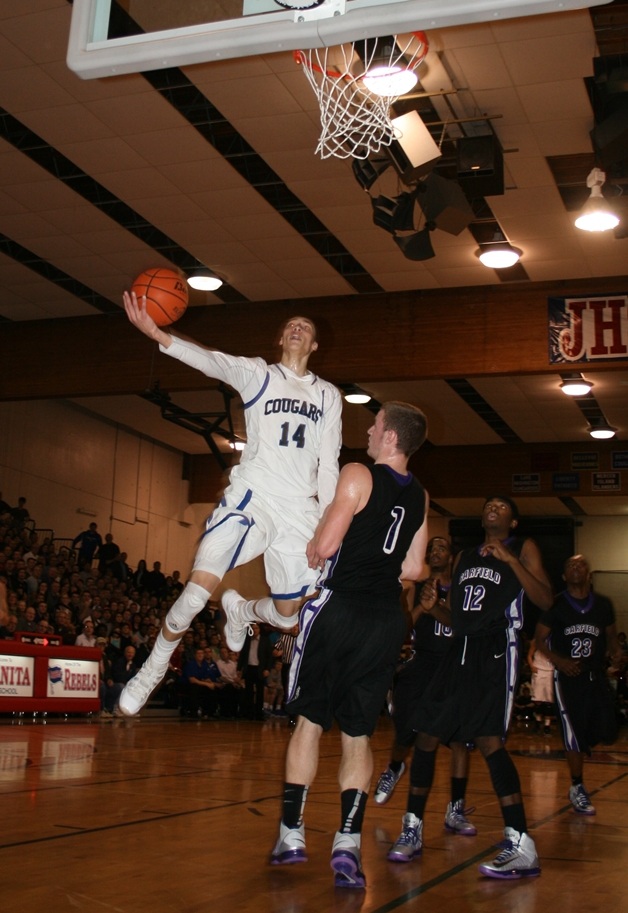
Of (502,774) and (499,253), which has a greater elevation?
(499,253)

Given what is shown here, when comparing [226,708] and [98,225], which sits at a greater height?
[98,225]

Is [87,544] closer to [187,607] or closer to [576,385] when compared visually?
[576,385]

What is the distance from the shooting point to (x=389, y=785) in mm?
6531

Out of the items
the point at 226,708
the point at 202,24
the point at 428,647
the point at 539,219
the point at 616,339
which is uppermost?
the point at 539,219

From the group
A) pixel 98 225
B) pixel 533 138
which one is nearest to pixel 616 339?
pixel 533 138

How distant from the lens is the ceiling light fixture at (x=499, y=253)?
12.6 metres

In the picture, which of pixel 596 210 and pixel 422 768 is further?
pixel 596 210

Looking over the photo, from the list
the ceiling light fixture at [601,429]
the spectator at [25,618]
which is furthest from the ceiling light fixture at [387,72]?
the ceiling light fixture at [601,429]

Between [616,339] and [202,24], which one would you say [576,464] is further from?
[202,24]

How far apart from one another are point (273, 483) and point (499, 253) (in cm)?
803

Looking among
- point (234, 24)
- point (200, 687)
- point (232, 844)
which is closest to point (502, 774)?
point (232, 844)

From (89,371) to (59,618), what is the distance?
158 inches

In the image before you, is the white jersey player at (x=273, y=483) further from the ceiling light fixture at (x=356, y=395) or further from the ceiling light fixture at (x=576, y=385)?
the ceiling light fixture at (x=356, y=395)

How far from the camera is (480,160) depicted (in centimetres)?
994
